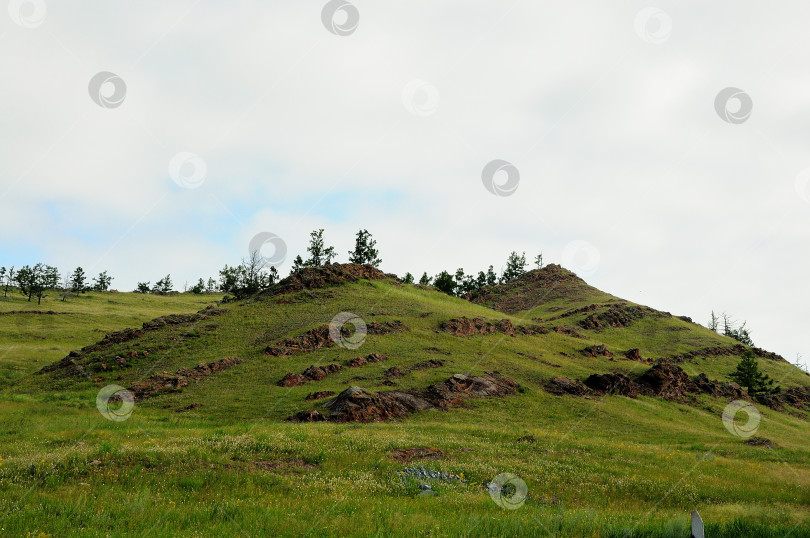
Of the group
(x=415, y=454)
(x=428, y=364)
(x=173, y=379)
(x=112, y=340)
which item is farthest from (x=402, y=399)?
(x=112, y=340)

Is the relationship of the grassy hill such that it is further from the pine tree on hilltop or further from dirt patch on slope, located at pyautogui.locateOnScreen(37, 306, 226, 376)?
the pine tree on hilltop

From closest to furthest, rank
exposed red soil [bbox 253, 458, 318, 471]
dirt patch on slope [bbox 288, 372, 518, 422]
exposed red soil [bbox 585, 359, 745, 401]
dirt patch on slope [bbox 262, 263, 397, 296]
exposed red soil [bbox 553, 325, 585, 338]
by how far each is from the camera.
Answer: exposed red soil [bbox 253, 458, 318, 471] < dirt patch on slope [bbox 288, 372, 518, 422] < exposed red soil [bbox 585, 359, 745, 401] < dirt patch on slope [bbox 262, 263, 397, 296] < exposed red soil [bbox 553, 325, 585, 338]

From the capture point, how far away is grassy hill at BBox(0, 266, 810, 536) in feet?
36.6

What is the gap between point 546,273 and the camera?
189125mm

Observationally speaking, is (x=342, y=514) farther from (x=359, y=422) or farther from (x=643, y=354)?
(x=643, y=354)

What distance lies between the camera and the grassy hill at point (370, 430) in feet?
→ 36.6

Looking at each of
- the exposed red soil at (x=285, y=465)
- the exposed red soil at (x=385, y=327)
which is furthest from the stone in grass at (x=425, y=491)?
the exposed red soil at (x=385, y=327)

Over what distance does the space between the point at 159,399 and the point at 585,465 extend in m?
38.4

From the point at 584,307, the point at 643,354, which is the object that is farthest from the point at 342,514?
the point at 584,307

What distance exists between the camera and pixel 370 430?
3030 cm

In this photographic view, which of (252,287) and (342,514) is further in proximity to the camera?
(252,287)

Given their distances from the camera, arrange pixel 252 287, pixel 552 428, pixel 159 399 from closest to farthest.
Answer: pixel 552 428
pixel 159 399
pixel 252 287

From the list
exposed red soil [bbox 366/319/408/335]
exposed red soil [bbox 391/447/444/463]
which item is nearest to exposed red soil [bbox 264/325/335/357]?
exposed red soil [bbox 366/319/408/335]

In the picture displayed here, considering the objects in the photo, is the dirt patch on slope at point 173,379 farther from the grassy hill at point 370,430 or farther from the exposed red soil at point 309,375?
the exposed red soil at point 309,375
